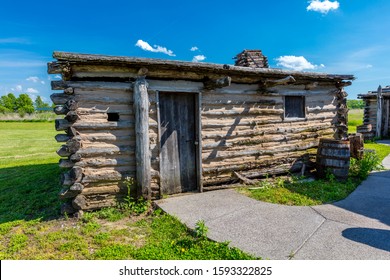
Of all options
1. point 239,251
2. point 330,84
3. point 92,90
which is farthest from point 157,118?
point 330,84

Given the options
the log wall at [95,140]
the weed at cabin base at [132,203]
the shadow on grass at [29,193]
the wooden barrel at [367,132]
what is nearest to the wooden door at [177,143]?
the weed at cabin base at [132,203]

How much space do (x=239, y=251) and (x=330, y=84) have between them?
742 cm

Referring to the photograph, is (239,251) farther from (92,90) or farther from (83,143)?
(92,90)

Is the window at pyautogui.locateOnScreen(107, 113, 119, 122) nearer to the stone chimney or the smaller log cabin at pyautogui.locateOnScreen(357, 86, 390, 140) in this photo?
the stone chimney

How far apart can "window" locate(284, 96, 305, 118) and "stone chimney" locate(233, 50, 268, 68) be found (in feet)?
7.59

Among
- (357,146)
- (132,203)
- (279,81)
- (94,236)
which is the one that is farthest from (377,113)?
(94,236)

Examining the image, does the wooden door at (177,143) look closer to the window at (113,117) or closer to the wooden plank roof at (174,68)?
the wooden plank roof at (174,68)

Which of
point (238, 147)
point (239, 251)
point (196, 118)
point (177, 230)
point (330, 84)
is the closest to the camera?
point (239, 251)

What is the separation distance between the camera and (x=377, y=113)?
1670cm

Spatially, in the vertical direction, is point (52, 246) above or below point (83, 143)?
below

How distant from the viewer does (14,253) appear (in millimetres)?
3973

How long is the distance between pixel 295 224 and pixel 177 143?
3161 millimetres

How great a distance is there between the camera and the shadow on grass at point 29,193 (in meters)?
5.62

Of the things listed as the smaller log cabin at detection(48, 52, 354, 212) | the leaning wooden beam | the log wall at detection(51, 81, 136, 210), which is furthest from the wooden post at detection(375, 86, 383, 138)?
the log wall at detection(51, 81, 136, 210)
